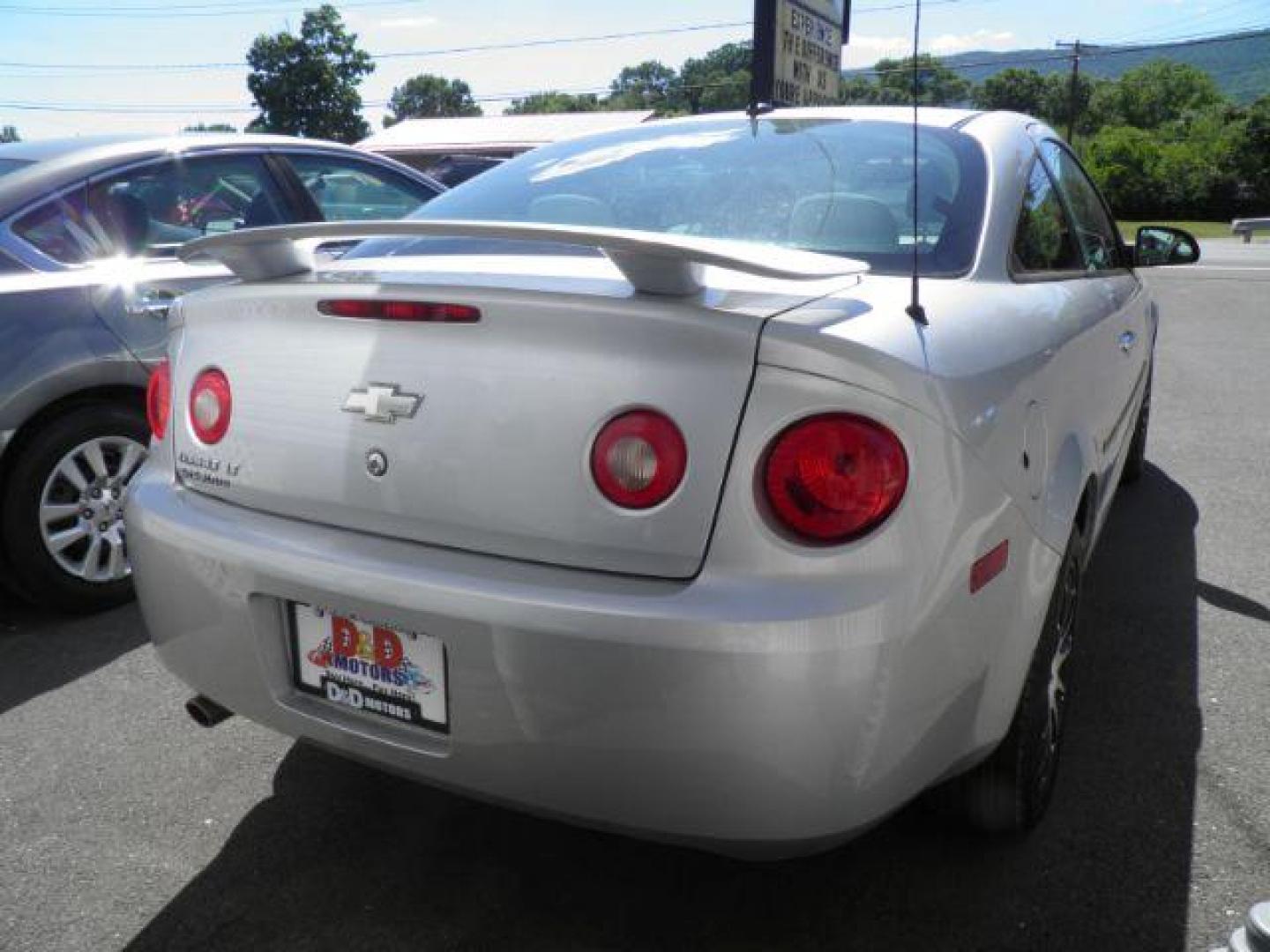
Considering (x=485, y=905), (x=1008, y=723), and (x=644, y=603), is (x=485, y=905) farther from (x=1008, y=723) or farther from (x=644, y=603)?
(x=1008, y=723)

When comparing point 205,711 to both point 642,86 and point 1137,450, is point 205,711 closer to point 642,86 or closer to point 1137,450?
point 1137,450

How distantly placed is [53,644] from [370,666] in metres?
2.08

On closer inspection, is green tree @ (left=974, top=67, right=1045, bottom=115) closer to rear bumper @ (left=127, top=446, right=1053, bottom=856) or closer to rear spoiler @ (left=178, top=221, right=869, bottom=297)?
rear spoiler @ (left=178, top=221, right=869, bottom=297)

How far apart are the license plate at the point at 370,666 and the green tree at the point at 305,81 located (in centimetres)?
8981

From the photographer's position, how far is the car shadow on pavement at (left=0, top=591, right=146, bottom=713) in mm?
3141

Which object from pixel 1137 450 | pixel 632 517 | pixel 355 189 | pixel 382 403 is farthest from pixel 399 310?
pixel 1137 450

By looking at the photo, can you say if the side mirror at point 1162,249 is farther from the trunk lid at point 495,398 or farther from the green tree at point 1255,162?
the green tree at point 1255,162

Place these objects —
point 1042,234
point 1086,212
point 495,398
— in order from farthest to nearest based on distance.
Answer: point 1086,212 < point 1042,234 < point 495,398

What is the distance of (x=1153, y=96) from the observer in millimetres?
99625

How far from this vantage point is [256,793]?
252 centimetres

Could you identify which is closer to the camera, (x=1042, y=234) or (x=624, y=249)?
(x=624, y=249)

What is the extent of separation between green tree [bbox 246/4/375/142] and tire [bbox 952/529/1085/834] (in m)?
89.8

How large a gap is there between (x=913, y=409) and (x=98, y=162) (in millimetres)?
3243

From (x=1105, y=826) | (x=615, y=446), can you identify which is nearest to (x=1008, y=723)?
(x=1105, y=826)
